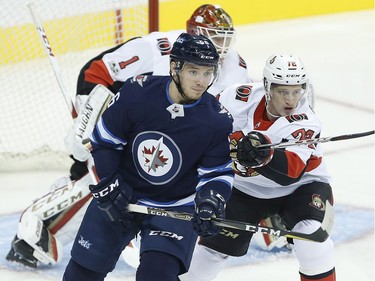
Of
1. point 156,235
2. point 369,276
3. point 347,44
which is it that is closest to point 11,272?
point 156,235

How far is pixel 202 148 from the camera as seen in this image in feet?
8.73

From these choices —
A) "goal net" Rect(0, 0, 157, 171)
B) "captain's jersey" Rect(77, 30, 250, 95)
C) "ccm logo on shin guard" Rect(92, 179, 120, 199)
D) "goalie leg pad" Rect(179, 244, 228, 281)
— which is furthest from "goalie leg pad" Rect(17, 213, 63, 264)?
"goal net" Rect(0, 0, 157, 171)

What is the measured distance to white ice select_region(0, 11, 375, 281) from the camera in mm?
3617

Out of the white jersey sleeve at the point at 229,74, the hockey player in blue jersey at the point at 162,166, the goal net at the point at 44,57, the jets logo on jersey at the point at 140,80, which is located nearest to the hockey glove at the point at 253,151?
the hockey player in blue jersey at the point at 162,166

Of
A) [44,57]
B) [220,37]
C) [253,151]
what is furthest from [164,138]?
[44,57]

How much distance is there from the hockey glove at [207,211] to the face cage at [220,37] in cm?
108

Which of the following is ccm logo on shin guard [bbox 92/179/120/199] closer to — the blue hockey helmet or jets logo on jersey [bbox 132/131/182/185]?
jets logo on jersey [bbox 132/131/182/185]

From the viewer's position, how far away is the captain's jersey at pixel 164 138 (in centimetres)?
264

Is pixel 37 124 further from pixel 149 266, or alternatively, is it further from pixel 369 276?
pixel 149 266

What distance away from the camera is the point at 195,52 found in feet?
8.48

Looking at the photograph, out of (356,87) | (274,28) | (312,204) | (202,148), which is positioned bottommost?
(274,28)

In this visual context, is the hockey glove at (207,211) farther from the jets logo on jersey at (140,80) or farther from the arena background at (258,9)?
the arena background at (258,9)

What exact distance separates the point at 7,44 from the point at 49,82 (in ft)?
1.14

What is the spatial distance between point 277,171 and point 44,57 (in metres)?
2.66
